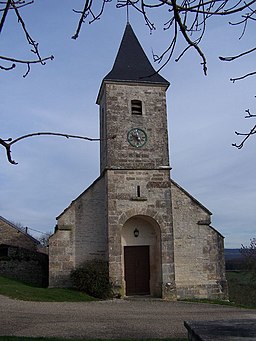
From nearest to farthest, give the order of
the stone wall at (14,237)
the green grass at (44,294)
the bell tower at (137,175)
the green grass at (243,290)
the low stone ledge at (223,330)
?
the low stone ledge at (223,330), the green grass at (44,294), the bell tower at (137,175), the green grass at (243,290), the stone wall at (14,237)

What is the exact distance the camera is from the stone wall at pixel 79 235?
18480 millimetres

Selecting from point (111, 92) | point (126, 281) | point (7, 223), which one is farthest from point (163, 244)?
point (7, 223)

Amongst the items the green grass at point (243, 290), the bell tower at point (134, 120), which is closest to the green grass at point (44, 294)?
the bell tower at point (134, 120)

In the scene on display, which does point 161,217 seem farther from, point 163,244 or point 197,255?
point 197,255

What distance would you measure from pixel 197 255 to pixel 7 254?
35.0 ft

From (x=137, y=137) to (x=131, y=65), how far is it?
390 cm

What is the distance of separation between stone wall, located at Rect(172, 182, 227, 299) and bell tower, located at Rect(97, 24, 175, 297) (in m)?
0.78

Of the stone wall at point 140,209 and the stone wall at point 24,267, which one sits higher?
the stone wall at point 140,209

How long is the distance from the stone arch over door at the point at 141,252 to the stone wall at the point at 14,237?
9.10m

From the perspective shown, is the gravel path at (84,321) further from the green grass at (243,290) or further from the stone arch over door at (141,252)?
the green grass at (243,290)

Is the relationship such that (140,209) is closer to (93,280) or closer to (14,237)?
(93,280)

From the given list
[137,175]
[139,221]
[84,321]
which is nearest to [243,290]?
[139,221]

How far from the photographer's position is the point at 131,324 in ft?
33.3

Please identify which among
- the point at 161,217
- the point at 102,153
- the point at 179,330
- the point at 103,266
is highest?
the point at 102,153
